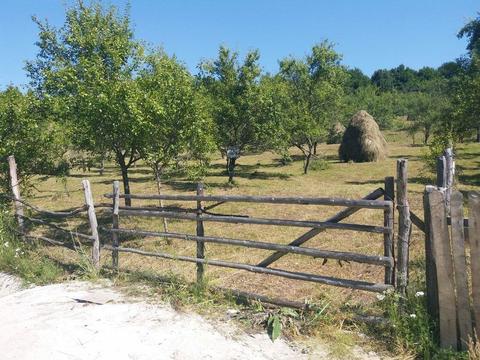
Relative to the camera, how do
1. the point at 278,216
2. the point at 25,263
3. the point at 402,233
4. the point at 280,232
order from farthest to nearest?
the point at 278,216 < the point at 280,232 < the point at 25,263 < the point at 402,233

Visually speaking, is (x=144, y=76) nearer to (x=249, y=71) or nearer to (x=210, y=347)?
(x=249, y=71)

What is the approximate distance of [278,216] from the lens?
1414 centimetres

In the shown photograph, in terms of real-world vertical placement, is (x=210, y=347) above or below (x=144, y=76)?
below

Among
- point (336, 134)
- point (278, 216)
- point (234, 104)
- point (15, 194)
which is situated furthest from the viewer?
point (336, 134)

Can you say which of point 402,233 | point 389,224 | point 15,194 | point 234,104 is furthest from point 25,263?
point 234,104

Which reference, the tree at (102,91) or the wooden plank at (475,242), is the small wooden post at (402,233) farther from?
the tree at (102,91)

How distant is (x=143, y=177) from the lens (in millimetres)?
26812

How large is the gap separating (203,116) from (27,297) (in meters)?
8.06

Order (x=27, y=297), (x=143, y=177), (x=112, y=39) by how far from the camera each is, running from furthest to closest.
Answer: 1. (x=143, y=177)
2. (x=112, y=39)
3. (x=27, y=297)

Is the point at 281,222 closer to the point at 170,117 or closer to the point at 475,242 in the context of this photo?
the point at 475,242

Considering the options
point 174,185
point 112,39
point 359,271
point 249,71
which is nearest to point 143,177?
point 174,185

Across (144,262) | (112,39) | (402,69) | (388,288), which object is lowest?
(144,262)

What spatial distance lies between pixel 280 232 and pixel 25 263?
6601 mm

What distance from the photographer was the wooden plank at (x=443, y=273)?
4211 millimetres
